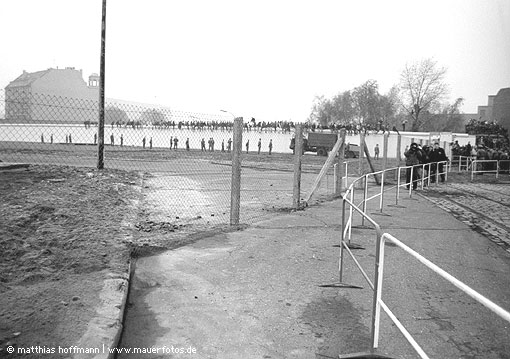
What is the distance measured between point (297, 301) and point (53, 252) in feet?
10.5

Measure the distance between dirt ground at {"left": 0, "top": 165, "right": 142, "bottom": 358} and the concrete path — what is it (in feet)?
1.65

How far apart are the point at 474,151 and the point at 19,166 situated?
29181mm

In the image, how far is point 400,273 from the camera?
5770 mm

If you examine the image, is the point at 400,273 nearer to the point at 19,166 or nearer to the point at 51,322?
the point at 51,322

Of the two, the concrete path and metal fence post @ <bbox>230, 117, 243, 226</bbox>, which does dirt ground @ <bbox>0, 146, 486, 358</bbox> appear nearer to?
the concrete path

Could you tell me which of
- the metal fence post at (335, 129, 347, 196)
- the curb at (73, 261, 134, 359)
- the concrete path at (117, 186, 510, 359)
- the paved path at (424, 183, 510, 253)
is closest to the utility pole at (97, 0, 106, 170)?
the concrete path at (117, 186, 510, 359)

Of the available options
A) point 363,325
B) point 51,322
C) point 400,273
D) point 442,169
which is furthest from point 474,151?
point 51,322

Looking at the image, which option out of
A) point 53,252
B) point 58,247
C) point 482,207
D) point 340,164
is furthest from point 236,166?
point 482,207

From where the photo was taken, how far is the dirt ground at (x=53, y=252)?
3654 millimetres

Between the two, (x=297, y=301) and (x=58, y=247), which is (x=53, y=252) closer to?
(x=58, y=247)

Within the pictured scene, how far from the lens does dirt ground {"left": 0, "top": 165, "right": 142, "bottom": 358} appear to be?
3654 millimetres

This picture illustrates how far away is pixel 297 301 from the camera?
4.69m

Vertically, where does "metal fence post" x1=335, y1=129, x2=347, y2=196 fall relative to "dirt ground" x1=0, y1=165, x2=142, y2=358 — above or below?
above

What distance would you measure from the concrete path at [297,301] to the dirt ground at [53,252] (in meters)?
0.50
